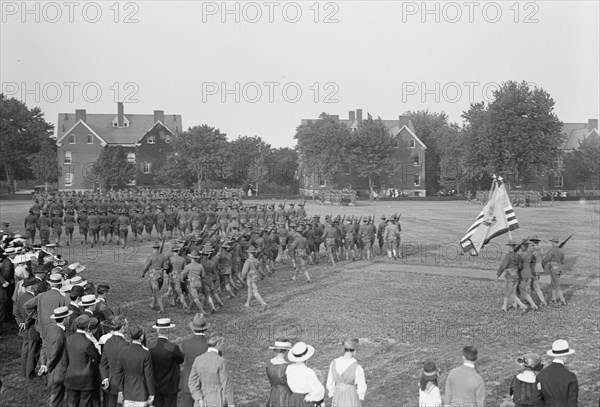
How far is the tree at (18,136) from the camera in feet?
224

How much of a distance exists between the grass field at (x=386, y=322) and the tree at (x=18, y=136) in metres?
51.6

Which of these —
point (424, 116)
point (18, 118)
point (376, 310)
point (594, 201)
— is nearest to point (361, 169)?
point (594, 201)

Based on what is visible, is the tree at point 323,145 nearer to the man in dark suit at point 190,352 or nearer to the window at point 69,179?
the window at point 69,179

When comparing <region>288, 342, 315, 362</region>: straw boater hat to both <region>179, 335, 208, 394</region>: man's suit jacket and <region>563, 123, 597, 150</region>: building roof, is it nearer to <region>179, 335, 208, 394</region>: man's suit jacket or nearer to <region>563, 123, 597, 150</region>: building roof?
<region>179, 335, 208, 394</region>: man's suit jacket

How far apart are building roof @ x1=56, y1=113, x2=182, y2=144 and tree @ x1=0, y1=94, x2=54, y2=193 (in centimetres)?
337

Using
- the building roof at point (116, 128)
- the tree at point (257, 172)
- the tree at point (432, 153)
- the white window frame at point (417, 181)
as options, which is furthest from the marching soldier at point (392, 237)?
the tree at point (432, 153)

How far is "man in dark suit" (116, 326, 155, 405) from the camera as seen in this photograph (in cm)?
750

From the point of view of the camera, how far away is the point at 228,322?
14141mm

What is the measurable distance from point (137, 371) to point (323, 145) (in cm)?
6065

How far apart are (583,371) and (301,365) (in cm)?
651

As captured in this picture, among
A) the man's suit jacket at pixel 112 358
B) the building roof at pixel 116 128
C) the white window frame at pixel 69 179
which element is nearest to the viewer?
the man's suit jacket at pixel 112 358

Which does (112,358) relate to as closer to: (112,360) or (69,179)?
(112,360)

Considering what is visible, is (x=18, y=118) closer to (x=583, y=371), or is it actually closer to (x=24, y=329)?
(x=24, y=329)

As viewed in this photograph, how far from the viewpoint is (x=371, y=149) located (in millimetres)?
68125
